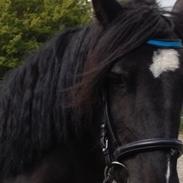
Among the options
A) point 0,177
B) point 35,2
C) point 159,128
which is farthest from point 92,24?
point 35,2

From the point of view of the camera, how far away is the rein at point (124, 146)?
2352 millimetres

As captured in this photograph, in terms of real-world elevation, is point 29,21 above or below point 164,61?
below

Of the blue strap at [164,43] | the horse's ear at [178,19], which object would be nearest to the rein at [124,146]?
the blue strap at [164,43]

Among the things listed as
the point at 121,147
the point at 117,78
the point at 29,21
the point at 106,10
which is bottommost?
the point at 29,21

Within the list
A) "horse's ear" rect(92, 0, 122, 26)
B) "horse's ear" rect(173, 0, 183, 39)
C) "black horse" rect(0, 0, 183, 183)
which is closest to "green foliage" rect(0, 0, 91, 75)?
"black horse" rect(0, 0, 183, 183)

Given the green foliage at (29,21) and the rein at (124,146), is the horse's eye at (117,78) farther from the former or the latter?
the green foliage at (29,21)

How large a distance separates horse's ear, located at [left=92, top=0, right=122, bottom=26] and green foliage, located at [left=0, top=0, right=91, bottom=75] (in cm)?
1629

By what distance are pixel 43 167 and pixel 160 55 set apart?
43.6 inches

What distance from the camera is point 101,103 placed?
2.68 meters

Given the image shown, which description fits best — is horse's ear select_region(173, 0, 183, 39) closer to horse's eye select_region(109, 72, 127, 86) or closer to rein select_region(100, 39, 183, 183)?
rein select_region(100, 39, 183, 183)

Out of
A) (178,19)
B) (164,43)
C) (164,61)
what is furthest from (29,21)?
(164,61)

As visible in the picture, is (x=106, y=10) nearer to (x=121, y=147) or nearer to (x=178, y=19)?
(x=178, y=19)

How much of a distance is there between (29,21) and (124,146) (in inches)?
736

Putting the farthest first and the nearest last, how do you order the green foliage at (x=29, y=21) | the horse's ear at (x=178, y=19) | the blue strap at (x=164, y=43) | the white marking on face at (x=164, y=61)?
1. the green foliage at (x=29, y=21)
2. the horse's ear at (x=178, y=19)
3. the blue strap at (x=164, y=43)
4. the white marking on face at (x=164, y=61)
